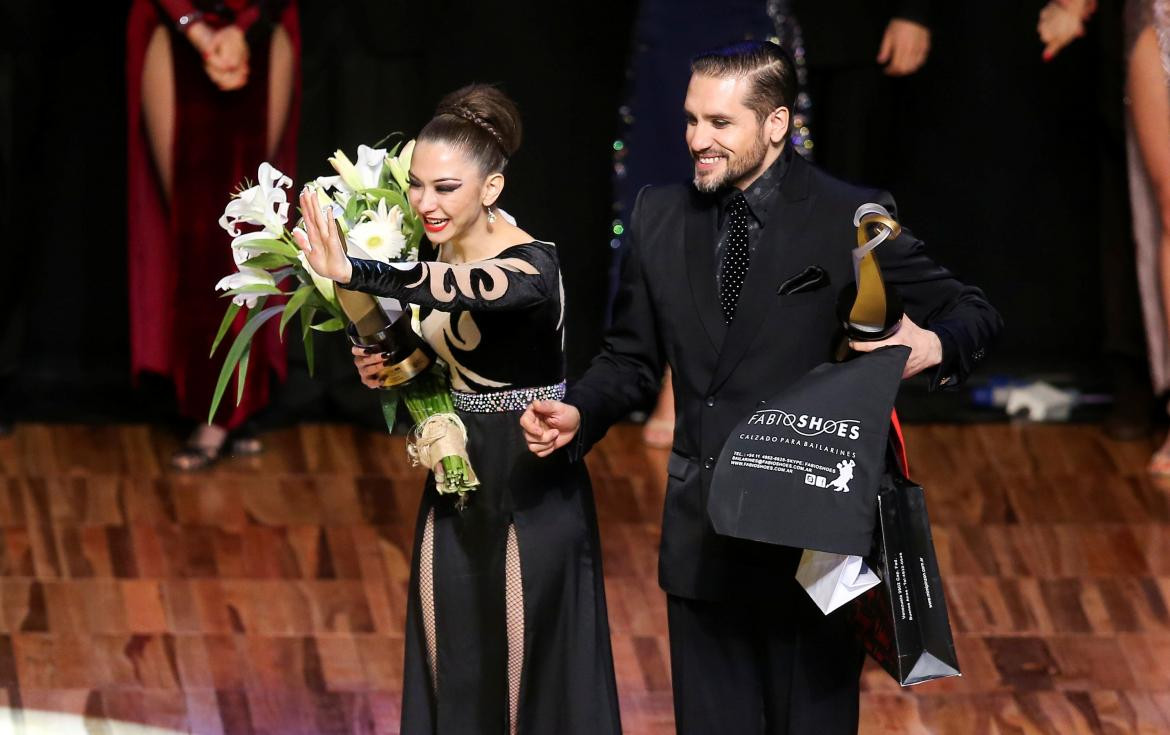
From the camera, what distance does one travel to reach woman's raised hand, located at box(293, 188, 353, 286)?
107 inches

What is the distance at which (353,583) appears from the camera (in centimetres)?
463

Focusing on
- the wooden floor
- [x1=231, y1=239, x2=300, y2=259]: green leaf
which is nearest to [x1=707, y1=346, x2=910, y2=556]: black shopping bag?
[x1=231, y1=239, x2=300, y2=259]: green leaf

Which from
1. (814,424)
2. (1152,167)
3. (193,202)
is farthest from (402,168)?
(1152,167)

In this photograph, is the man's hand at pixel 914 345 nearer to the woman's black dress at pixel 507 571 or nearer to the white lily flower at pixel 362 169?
the woman's black dress at pixel 507 571

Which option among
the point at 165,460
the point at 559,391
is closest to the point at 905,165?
the point at 165,460

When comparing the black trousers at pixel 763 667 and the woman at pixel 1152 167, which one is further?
the woman at pixel 1152 167

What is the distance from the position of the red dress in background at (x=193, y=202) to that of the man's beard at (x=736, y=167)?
8.47 feet

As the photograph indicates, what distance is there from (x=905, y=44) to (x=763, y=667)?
2.72 metres

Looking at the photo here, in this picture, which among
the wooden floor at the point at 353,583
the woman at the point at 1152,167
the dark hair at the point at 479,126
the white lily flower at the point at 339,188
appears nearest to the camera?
the dark hair at the point at 479,126

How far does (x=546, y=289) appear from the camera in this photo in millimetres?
3021

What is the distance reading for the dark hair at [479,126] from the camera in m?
3.04

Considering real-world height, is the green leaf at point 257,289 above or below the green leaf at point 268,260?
below

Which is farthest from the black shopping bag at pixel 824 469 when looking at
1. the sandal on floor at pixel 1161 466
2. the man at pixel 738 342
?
the sandal on floor at pixel 1161 466

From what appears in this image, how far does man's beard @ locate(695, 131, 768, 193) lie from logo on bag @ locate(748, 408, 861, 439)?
15.1 inches
